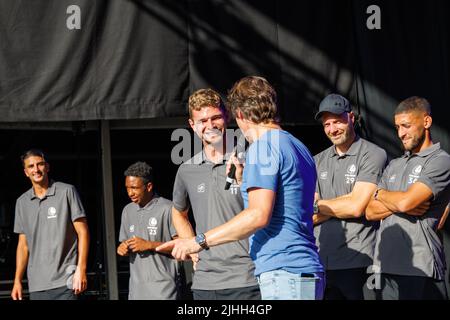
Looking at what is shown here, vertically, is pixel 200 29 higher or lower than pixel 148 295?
higher

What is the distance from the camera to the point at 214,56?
6695mm

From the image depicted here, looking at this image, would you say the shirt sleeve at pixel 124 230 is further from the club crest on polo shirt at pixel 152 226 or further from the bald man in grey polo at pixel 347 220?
the bald man in grey polo at pixel 347 220

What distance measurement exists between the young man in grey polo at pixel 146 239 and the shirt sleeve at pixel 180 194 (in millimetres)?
1248

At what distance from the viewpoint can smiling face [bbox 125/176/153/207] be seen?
6.78m

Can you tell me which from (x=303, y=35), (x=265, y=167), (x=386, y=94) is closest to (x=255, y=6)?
(x=303, y=35)

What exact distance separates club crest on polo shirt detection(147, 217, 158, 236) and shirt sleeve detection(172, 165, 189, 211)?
4.47 ft

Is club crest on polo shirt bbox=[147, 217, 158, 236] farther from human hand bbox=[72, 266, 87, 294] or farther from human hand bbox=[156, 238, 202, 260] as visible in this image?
human hand bbox=[156, 238, 202, 260]

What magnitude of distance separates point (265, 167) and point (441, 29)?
12.5 ft

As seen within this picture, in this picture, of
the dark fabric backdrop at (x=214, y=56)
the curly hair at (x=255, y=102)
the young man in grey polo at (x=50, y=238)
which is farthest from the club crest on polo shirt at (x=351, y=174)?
the young man in grey polo at (x=50, y=238)

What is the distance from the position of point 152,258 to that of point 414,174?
2.20 metres

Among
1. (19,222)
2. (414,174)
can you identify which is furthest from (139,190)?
(414,174)

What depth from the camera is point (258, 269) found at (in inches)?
153

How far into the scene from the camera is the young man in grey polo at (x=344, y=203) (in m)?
5.43
